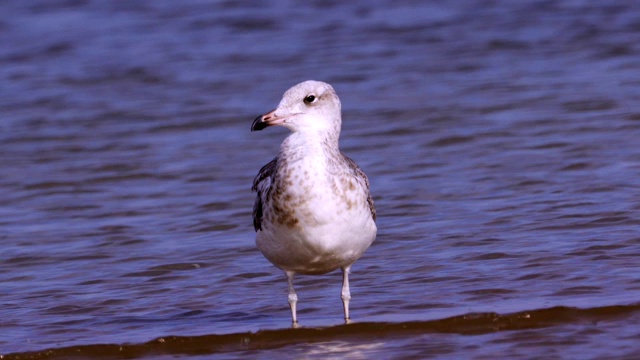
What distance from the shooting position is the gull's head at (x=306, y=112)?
8.05 metres

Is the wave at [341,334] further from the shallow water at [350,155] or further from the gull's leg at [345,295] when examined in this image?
the gull's leg at [345,295]

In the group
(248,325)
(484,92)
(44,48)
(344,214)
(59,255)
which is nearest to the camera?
(344,214)

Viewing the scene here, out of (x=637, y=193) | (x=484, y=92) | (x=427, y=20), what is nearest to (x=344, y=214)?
(x=637, y=193)

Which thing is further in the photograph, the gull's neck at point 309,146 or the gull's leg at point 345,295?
the gull's leg at point 345,295

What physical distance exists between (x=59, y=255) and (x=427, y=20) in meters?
10.5

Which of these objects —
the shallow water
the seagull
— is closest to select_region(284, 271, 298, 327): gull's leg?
the seagull

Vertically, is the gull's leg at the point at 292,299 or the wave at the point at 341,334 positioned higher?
the gull's leg at the point at 292,299

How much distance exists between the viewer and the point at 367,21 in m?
20.2

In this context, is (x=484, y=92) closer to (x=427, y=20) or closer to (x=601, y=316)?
(x=427, y=20)

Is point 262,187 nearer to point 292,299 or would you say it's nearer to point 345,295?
point 292,299

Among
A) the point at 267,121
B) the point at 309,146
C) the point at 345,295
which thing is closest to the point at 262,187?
the point at 267,121

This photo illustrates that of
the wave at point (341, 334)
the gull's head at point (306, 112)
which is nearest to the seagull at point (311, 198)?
the gull's head at point (306, 112)

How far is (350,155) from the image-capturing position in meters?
13.2

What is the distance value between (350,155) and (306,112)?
507cm
